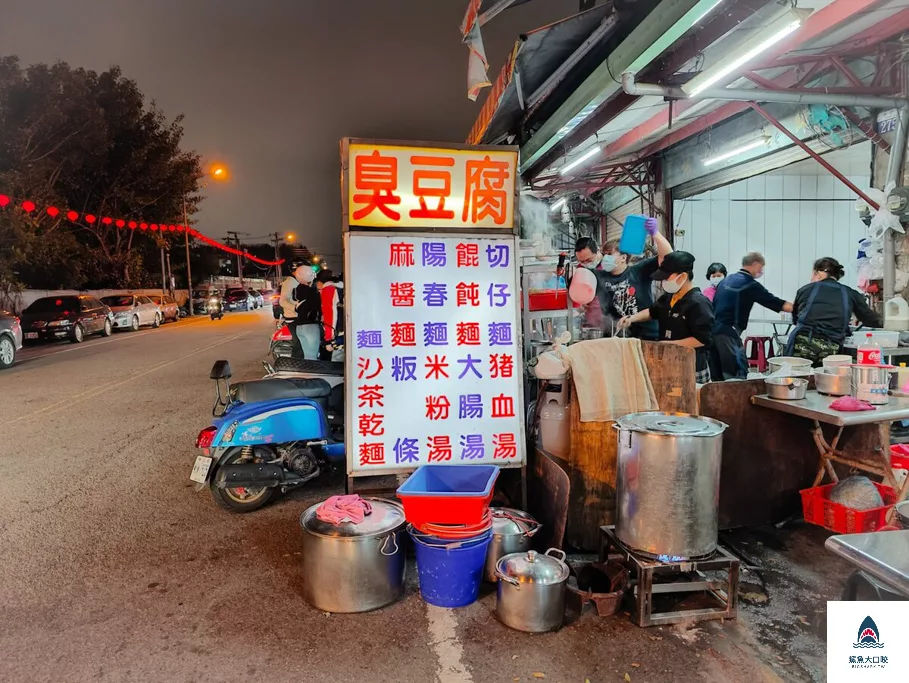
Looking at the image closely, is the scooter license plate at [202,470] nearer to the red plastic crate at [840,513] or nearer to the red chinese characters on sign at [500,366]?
the red chinese characters on sign at [500,366]

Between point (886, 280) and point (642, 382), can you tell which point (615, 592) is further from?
point (886, 280)

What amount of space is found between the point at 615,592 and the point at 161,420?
7.48 metres

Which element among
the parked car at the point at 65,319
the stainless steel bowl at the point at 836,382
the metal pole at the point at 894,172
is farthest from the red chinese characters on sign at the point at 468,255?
the parked car at the point at 65,319

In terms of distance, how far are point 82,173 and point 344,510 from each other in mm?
31563

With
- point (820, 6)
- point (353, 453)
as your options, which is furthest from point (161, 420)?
point (820, 6)

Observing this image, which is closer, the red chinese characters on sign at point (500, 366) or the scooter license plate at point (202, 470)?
the red chinese characters on sign at point (500, 366)

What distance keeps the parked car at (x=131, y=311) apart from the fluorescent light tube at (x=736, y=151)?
23.2 meters

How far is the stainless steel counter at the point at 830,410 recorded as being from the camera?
405cm

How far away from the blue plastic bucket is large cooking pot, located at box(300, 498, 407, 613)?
19 cm

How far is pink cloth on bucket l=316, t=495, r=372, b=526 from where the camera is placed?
379cm

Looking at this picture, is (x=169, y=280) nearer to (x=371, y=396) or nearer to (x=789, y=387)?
(x=371, y=396)

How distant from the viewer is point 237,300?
4350 centimetres

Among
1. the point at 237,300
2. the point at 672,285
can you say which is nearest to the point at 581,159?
the point at 672,285

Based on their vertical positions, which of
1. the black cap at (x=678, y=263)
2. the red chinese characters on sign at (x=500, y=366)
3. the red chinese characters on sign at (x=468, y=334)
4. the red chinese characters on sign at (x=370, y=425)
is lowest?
the red chinese characters on sign at (x=370, y=425)
